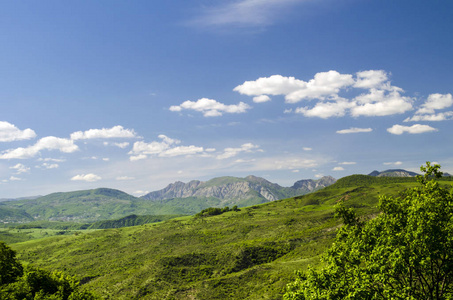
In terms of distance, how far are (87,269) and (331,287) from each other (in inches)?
6744

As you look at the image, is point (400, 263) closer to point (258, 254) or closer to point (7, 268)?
point (7, 268)

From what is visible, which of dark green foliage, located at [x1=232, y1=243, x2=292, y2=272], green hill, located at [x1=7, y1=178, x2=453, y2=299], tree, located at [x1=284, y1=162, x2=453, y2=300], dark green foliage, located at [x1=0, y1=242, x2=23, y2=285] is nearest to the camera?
tree, located at [x1=284, y1=162, x2=453, y2=300]

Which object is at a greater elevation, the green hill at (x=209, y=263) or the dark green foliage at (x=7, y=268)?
the dark green foliage at (x=7, y=268)

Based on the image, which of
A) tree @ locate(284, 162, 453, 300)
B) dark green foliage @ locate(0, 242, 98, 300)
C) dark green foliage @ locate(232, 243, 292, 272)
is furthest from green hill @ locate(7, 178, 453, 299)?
tree @ locate(284, 162, 453, 300)

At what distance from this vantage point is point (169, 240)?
192000 mm

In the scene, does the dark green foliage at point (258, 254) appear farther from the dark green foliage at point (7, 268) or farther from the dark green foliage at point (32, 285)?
the dark green foliage at point (7, 268)

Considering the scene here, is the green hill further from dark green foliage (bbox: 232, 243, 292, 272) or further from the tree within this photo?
the tree

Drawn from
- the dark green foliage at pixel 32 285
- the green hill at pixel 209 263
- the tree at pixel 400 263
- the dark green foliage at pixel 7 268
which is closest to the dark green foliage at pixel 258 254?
the green hill at pixel 209 263

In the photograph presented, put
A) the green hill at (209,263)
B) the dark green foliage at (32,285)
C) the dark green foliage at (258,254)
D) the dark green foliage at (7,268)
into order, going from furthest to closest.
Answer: the dark green foliage at (258,254) → the green hill at (209,263) → the dark green foliage at (7,268) → the dark green foliage at (32,285)

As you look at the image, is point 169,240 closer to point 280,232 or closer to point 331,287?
point 280,232

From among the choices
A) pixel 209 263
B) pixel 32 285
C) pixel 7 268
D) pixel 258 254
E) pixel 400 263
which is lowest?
pixel 209 263

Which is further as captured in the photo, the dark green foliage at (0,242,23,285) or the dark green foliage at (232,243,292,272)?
the dark green foliage at (232,243,292,272)

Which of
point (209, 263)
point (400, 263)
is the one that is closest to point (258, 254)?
point (209, 263)

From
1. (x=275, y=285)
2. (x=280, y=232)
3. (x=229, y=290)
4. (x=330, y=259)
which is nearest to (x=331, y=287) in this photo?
(x=330, y=259)
